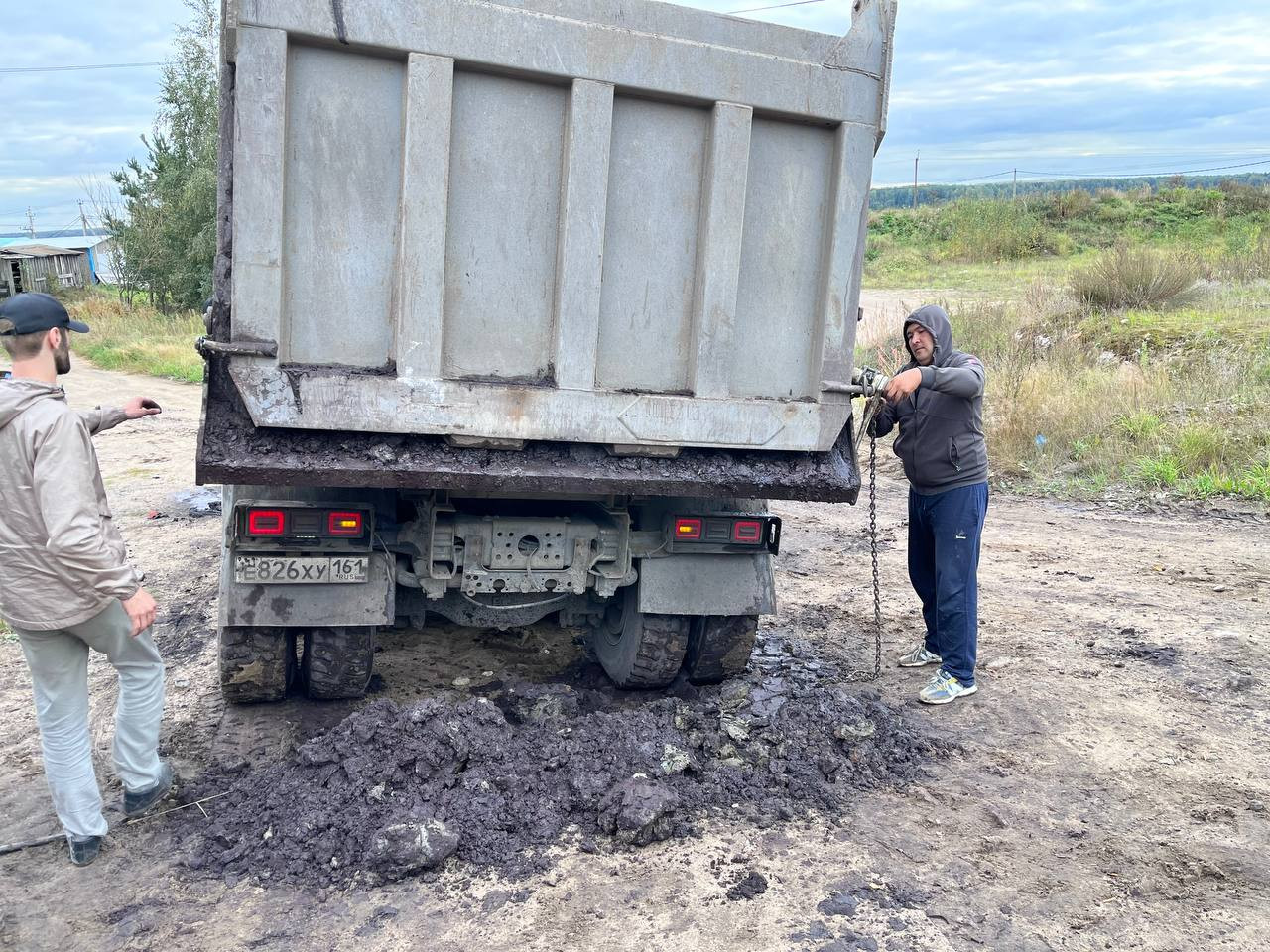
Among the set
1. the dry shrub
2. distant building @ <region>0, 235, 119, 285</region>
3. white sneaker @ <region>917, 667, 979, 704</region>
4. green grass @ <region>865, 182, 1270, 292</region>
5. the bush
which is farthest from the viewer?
distant building @ <region>0, 235, 119, 285</region>

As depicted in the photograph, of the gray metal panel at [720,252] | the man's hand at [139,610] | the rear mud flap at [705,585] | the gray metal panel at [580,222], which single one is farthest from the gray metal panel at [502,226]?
the man's hand at [139,610]

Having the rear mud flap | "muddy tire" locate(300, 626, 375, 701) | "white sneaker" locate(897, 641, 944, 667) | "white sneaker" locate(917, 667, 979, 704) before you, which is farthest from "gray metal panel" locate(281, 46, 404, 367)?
"white sneaker" locate(897, 641, 944, 667)

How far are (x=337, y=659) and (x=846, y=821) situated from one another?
77.0 inches

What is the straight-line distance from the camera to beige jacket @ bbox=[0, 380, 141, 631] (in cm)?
266

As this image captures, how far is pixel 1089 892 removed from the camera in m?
2.87

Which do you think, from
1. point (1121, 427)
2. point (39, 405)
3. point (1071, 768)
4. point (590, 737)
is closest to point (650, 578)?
point (590, 737)

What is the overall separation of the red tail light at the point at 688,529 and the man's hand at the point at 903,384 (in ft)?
3.06

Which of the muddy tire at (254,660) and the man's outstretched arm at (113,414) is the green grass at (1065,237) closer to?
the muddy tire at (254,660)

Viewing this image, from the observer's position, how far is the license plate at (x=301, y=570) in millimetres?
3336

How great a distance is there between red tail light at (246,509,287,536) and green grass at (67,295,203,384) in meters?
11.8

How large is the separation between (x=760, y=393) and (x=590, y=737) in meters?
1.39

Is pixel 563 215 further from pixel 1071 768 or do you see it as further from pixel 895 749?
pixel 1071 768

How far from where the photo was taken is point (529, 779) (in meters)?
3.29

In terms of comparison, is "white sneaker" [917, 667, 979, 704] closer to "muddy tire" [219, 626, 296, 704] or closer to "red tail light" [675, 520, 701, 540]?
"red tail light" [675, 520, 701, 540]
